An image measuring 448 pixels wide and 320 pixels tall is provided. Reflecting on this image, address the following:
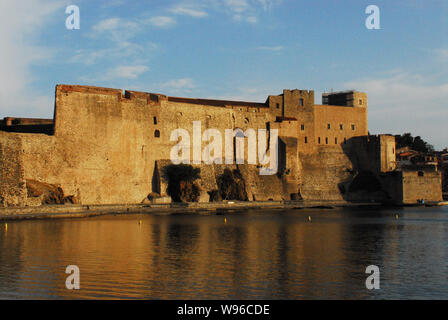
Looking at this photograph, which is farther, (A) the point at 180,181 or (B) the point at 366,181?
(B) the point at 366,181

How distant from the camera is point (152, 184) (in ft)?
117

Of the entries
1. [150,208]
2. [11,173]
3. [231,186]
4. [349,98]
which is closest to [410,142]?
[349,98]

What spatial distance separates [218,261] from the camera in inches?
536

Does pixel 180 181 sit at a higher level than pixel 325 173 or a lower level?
lower

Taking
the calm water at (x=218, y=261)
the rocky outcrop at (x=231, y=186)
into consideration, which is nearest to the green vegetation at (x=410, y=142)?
the rocky outcrop at (x=231, y=186)

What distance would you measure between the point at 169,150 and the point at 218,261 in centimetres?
2323

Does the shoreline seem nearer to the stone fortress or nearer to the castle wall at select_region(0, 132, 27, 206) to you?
the castle wall at select_region(0, 132, 27, 206)

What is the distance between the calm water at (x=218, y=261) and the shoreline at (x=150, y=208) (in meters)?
1.90

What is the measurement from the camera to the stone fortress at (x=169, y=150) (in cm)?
2947

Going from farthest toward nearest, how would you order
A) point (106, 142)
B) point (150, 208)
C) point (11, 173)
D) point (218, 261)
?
1. point (106, 142)
2. point (150, 208)
3. point (11, 173)
4. point (218, 261)

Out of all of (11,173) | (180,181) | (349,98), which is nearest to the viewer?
(11,173)

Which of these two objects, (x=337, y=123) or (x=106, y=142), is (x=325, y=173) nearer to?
(x=337, y=123)

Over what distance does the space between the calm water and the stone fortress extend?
269 inches

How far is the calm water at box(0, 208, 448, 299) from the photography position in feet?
33.0
